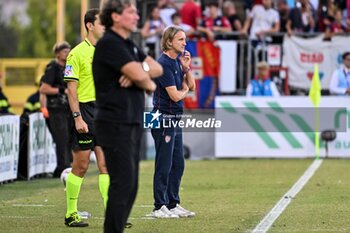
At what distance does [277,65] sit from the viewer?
24984 mm

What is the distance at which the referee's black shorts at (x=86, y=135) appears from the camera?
440 inches

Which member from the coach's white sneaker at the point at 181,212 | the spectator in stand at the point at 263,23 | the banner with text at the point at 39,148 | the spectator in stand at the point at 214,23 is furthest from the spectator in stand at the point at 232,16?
the coach's white sneaker at the point at 181,212

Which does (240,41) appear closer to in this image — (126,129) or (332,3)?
(332,3)

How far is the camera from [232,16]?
25.7 metres

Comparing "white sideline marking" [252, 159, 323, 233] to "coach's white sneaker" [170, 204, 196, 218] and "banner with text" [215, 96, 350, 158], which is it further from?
"banner with text" [215, 96, 350, 158]

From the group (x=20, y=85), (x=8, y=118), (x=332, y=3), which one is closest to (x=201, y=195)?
(x=8, y=118)

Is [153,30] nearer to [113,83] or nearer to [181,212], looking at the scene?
[181,212]

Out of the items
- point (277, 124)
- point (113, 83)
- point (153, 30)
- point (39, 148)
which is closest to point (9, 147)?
point (39, 148)

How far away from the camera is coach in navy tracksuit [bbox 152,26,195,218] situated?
38.3 feet

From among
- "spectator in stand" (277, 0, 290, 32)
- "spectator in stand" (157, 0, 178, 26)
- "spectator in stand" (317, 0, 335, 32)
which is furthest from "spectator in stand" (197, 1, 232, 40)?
"spectator in stand" (317, 0, 335, 32)

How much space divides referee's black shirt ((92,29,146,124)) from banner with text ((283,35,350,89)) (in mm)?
16669

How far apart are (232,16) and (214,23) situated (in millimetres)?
600

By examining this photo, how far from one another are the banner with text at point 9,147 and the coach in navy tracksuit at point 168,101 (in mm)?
5366

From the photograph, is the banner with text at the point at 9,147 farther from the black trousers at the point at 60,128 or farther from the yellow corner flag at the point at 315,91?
the yellow corner flag at the point at 315,91
